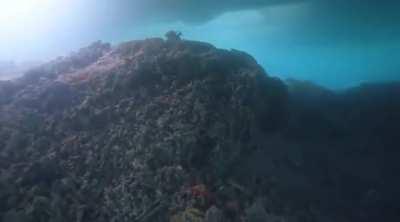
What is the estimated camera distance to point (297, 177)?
10.2 metres

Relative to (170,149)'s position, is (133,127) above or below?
above

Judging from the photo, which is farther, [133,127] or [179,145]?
[133,127]

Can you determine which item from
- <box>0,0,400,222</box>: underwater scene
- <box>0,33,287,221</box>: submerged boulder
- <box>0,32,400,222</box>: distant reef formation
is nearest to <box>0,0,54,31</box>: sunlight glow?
<box>0,0,400,222</box>: underwater scene

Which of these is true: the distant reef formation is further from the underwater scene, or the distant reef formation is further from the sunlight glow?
the sunlight glow

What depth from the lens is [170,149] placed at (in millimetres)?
7957

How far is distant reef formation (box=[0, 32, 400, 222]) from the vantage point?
7.32m

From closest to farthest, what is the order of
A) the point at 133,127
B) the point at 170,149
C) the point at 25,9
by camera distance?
1. the point at 170,149
2. the point at 133,127
3. the point at 25,9

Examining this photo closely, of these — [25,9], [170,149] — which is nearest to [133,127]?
[170,149]

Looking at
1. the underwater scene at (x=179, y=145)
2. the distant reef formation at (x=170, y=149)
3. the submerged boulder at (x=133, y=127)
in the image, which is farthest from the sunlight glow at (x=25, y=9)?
the submerged boulder at (x=133, y=127)

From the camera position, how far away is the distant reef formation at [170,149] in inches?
288

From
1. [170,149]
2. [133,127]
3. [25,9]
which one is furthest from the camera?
[25,9]

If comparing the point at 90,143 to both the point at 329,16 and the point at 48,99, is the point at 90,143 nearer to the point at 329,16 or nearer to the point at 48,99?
the point at 48,99

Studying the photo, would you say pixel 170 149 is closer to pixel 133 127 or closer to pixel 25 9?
pixel 133 127

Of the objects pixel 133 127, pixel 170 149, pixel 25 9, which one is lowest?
pixel 170 149
